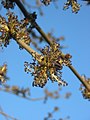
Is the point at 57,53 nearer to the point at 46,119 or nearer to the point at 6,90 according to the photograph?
the point at 6,90

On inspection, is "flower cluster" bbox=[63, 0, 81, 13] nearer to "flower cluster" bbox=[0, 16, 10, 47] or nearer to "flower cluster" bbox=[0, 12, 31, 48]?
"flower cluster" bbox=[0, 12, 31, 48]

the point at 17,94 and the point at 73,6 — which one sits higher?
→ the point at 73,6

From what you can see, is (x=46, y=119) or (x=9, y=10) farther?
(x=46, y=119)

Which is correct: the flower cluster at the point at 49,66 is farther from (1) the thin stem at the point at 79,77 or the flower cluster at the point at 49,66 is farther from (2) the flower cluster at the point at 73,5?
(2) the flower cluster at the point at 73,5

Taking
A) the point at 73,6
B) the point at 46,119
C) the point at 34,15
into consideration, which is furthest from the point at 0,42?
the point at 46,119

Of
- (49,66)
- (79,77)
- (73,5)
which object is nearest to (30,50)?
(49,66)

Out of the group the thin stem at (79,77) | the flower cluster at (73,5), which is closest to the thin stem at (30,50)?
the thin stem at (79,77)
